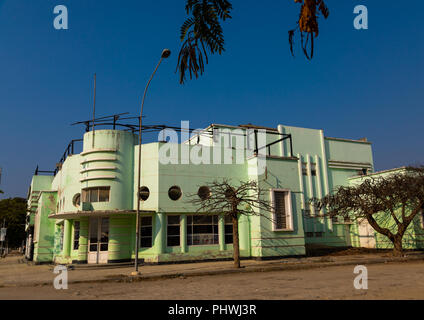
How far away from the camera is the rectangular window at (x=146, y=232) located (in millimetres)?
21266

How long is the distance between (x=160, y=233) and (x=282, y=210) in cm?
811

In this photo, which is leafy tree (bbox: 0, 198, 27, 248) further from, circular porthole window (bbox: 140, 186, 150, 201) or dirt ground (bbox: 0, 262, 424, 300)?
dirt ground (bbox: 0, 262, 424, 300)

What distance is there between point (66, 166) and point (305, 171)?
63.5 ft

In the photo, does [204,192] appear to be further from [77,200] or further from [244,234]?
[77,200]

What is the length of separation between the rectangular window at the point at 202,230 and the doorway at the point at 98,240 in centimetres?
505

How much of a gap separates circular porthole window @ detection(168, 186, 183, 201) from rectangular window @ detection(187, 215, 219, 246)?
1493 mm

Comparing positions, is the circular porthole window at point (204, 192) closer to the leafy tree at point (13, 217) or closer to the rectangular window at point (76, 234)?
the rectangular window at point (76, 234)

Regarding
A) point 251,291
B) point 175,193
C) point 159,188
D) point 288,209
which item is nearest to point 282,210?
point 288,209

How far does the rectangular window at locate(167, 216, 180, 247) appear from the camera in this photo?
70.0 feet

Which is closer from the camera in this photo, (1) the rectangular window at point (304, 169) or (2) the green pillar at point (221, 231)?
(2) the green pillar at point (221, 231)

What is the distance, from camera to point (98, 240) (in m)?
21.8

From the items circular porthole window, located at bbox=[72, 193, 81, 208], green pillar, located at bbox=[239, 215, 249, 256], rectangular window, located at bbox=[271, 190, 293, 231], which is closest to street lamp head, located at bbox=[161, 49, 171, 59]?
rectangular window, located at bbox=[271, 190, 293, 231]

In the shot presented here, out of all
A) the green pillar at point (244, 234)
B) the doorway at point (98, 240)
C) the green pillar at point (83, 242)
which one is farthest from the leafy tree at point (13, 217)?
→ the green pillar at point (244, 234)

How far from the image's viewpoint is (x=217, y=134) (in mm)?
28234
